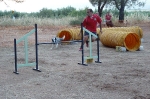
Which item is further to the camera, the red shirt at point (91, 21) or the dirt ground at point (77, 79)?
the red shirt at point (91, 21)

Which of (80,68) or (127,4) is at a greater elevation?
(127,4)

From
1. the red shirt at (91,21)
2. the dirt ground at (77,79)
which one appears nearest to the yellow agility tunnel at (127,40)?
the red shirt at (91,21)

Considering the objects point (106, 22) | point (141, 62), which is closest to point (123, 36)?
point (141, 62)

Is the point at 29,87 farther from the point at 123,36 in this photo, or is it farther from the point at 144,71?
the point at 123,36

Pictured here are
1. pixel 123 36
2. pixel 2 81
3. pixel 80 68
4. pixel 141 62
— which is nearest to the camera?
pixel 2 81

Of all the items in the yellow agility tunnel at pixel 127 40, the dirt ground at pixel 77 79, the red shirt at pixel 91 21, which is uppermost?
the red shirt at pixel 91 21

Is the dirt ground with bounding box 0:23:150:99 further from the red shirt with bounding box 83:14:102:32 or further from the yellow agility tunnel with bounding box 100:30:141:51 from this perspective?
the yellow agility tunnel with bounding box 100:30:141:51

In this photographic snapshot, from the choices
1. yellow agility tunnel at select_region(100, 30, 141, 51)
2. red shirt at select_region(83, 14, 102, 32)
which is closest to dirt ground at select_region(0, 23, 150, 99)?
red shirt at select_region(83, 14, 102, 32)

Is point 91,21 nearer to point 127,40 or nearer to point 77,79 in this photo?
point 127,40

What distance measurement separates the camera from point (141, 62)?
36.8 ft

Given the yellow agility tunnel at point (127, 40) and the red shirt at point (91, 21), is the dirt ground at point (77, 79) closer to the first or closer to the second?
the red shirt at point (91, 21)

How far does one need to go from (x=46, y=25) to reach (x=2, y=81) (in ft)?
82.2

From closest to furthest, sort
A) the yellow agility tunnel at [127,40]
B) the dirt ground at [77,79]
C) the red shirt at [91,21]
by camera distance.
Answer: the dirt ground at [77,79] < the red shirt at [91,21] < the yellow agility tunnel at [127,40]

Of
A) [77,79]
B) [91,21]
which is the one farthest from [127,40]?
[77,79]
